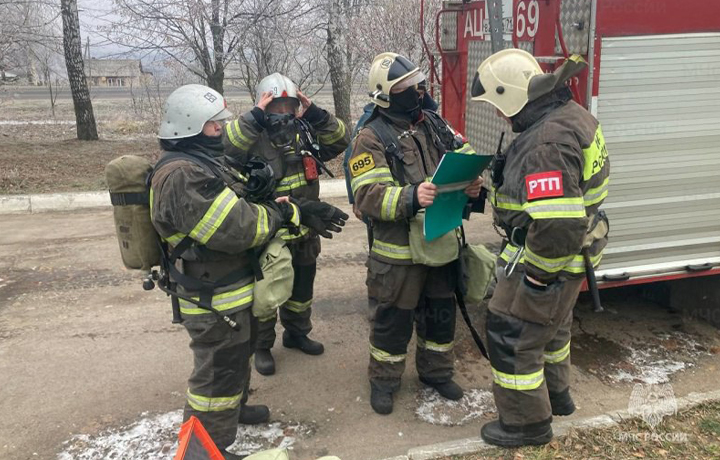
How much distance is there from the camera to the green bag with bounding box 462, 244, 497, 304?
140 inches

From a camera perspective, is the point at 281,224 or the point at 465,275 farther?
the point at 465,275

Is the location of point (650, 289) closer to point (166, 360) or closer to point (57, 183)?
point (166, 360)

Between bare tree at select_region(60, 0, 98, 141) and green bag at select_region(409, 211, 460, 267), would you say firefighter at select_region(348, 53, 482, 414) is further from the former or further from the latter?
bare tree at select_region(60, 0, 98, 141)

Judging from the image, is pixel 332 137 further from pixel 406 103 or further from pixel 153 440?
pixel 153 440

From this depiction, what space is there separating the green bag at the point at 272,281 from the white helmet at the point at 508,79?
1.30 metres

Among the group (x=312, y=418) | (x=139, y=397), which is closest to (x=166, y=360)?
(x=139, y=397)

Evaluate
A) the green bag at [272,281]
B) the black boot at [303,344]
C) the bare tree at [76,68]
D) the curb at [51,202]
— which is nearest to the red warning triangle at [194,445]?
the green bag at [272,281]

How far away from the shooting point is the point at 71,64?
1249 centimetres

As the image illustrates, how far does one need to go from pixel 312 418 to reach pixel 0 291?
11.7 feet

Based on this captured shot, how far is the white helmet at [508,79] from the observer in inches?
114

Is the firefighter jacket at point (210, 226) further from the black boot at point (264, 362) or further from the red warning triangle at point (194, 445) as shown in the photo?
the black boot at point (264, 362)

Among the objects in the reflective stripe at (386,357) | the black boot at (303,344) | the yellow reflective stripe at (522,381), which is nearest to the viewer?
the yellow reflective stripe at (522,381)

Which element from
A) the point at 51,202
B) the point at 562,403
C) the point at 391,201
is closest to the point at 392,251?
the point at 391,201

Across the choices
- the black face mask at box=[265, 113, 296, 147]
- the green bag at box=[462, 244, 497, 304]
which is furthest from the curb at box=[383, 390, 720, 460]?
the black face mask at box=[265, 113, 296, 147]
